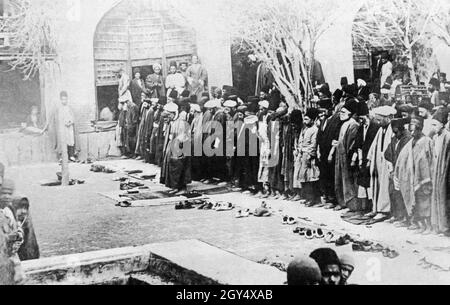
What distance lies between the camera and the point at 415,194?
6348 millimetres

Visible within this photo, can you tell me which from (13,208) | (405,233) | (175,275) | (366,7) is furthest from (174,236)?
(366,7)

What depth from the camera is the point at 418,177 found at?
6.32m

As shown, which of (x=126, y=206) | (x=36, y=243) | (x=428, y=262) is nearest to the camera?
(x=428, y=262)

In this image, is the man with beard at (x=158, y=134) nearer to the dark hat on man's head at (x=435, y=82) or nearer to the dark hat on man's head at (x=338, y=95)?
the dark hat on man's head at (x=338, y=95)

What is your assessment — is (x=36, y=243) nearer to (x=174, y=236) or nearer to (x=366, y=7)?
(x=174, y=236)

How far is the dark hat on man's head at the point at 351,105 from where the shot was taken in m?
6.77

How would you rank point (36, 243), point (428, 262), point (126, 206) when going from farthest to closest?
point (126, 206) < point (36, 243) < point (428, 262)

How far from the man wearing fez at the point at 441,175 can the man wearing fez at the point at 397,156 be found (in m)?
0.25

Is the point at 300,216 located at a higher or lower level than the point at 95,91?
lower

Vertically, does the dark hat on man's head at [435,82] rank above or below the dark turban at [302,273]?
above

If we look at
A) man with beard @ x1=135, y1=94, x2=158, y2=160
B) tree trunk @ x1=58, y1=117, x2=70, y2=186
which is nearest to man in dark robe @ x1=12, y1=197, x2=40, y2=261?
tree trunk @ x1=58, y1=117, x2=70, y2=186

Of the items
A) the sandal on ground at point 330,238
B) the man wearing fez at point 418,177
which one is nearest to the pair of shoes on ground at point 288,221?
the sandal on ground at point 330,238

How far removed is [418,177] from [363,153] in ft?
1.92
